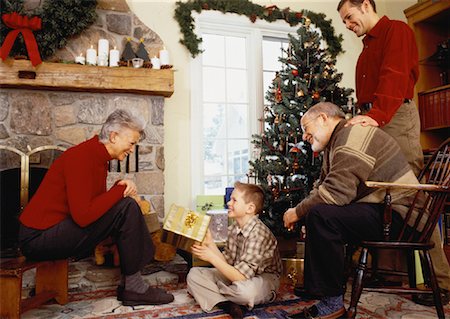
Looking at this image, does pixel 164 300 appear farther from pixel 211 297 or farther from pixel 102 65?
pixel 102 65

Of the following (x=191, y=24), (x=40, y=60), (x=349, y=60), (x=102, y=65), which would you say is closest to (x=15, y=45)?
(x=40, y=60)

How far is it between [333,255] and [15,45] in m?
2.67

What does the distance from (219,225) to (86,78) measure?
1.59 meters

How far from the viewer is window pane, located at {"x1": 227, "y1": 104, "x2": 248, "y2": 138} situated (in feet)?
13.2

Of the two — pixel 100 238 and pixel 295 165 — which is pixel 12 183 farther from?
pixel 295 165

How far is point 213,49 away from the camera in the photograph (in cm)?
401

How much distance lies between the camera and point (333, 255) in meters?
1.65

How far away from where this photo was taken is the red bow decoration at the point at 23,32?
2812 millimetres

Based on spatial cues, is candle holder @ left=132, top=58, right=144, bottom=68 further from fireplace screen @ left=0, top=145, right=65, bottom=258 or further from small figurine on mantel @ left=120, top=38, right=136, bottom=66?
fireplace screen @ left=0, top=145, right=65, bottom=258

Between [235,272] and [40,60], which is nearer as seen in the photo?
[235,272]

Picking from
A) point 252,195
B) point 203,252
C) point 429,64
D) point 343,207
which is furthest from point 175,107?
point 429,64

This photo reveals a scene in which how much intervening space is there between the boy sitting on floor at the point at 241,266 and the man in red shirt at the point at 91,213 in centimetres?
27

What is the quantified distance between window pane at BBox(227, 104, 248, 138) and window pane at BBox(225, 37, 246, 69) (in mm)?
429

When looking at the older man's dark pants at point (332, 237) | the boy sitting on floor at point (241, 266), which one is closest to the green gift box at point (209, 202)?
the boy sitting on floor at point (241, 266)
